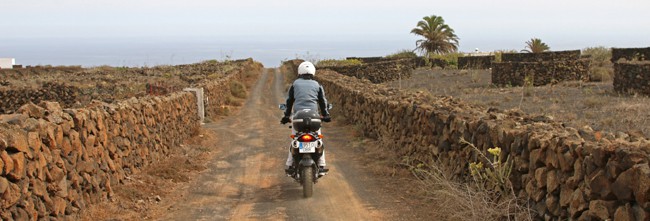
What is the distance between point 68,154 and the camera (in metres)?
7.27

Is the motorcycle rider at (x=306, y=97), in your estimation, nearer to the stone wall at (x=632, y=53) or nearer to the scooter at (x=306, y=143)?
the scooter at (x=306, y=143)

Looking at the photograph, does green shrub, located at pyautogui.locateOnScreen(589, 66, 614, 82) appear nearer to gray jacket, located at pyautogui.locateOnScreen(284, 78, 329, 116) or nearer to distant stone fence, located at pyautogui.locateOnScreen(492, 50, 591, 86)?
distant stone fence, located at pyautogui.locateOnScreen(492, 50, 591, 86)

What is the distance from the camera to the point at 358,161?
12.2 meters

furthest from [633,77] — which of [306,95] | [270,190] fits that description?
[270,190]

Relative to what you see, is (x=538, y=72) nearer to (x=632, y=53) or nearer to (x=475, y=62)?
(x=632, y=53)

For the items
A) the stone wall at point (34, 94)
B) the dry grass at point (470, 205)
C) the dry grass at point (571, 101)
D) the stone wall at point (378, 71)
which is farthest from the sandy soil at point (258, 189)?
the stone wall at point (378, 71)

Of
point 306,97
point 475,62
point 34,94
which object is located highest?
point 306,97

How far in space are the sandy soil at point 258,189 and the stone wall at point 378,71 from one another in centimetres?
2278

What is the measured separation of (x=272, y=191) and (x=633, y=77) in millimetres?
18733

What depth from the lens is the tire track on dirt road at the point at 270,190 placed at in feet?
26.6

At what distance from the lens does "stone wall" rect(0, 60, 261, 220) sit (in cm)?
591

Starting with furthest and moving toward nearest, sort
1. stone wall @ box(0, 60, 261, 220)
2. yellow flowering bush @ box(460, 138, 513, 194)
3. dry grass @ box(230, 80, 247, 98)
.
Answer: dry grass @ box(230, 80, 247, 98) → yellow flowering bush @ box(460, 138, 513, 194) → stone wall @ box(0, 60, 261, 220)

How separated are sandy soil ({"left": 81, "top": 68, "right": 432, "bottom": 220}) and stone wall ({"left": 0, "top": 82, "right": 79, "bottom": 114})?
521 inches

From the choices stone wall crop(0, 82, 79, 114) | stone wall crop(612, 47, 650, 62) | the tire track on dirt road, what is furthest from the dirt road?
stone wall crop(612, 47, 650, 62)
